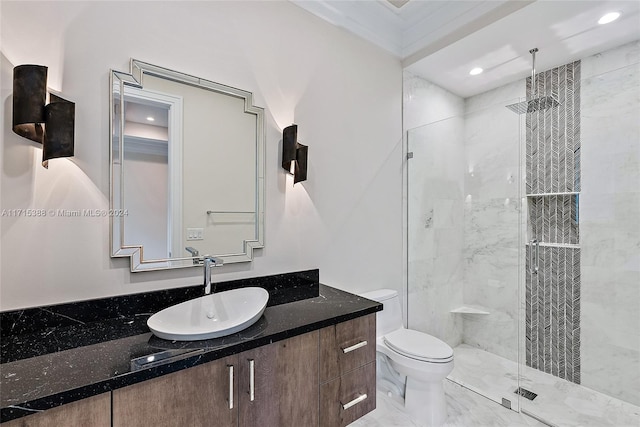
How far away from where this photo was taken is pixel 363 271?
88.2 inches

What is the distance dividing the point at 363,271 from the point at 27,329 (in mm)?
1800

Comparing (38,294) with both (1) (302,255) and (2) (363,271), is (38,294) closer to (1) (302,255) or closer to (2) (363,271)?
(1) (302,255)

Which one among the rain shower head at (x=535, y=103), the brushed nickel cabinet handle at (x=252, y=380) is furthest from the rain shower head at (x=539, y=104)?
the brushed nickel cabinet handle at (x=252, y=380)

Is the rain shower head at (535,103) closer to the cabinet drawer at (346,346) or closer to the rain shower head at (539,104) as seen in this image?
the rain shower head at (539,104)

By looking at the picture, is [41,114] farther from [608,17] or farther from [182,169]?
[608,17]

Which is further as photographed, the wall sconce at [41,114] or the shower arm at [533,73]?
the shower arm at [533,73]

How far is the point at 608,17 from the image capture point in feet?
6.08

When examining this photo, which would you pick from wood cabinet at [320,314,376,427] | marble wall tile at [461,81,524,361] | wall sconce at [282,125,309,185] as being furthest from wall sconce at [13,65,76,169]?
marble wall tile at [461,81,524,361]

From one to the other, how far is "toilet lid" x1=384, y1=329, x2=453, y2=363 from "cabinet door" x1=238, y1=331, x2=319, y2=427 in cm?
86

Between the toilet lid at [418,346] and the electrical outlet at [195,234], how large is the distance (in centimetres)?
139

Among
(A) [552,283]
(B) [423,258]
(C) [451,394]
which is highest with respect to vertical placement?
(B) [423,258]

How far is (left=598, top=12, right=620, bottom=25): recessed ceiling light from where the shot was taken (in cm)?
182

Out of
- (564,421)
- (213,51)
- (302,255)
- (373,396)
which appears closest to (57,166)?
(213,51)

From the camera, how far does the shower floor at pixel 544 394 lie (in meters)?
1.93
